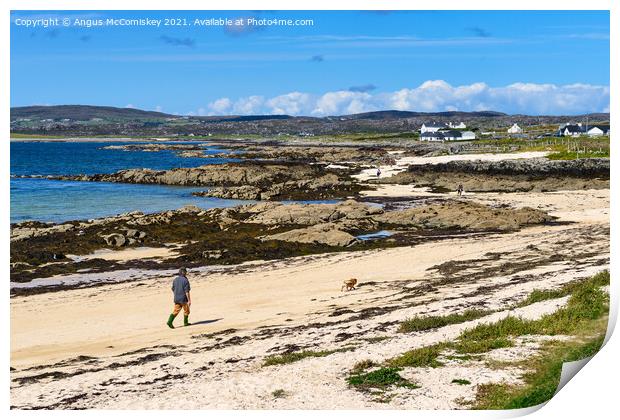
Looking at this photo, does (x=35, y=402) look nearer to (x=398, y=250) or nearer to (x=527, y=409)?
(x=527, y=409)

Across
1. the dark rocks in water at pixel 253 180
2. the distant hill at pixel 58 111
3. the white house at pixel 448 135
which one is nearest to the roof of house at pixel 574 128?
the white house at pixel 448 135

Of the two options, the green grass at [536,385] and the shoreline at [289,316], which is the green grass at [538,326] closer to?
the shoreline at [289,316]

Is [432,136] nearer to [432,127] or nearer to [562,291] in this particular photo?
[432,127]

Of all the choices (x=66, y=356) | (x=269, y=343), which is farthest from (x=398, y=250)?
(x=66, y=356)

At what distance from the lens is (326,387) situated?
1156 centimetres

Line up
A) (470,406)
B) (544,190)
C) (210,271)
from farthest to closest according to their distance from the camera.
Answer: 1. (544,190)
2. (210,271)
3. (470,406)

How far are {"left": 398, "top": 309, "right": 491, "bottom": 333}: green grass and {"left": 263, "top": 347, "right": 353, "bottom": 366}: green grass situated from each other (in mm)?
1726

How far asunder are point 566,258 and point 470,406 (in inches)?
492

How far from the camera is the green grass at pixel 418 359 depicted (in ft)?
40.1

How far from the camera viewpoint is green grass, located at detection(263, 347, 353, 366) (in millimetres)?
12883

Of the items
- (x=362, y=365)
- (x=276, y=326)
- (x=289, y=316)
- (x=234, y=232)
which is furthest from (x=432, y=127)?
(x=362, y=365)

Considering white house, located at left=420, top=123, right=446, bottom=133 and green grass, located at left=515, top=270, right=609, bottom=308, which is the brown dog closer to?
green grass, located at left=515, top=270, right=609, bottom=308

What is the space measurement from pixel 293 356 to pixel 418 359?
7.41 feet

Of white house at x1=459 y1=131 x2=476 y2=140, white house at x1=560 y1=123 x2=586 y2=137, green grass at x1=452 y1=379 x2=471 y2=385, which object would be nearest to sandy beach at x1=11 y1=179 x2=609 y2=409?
green grass at x1=452 y1=379 x2=471 y2=385
